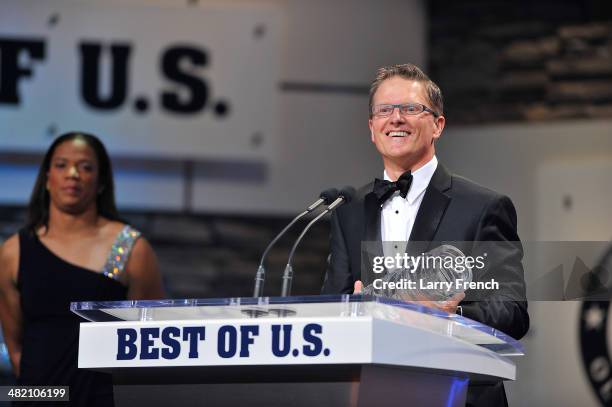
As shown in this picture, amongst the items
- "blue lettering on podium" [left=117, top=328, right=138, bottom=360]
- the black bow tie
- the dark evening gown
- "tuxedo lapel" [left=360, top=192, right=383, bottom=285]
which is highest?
the black bow tie

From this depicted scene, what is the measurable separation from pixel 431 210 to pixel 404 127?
0.22m

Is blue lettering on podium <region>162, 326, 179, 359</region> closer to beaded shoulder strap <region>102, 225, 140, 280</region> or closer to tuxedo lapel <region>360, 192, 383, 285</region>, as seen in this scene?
tuxedo lapel <region>360, 192, 383, 285</region>

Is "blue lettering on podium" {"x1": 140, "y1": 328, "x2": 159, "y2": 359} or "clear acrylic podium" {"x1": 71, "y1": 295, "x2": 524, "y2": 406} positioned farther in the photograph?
"blue lettering on podium" {"x1": 140, "y1": 328, "x2": 159, "y2": 359}

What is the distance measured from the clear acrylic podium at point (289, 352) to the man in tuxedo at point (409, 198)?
1.50ft

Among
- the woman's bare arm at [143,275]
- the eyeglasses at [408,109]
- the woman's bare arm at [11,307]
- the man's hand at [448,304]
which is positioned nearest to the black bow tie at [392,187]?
the eyeglasses at [408,109]

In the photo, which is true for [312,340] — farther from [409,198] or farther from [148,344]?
[409,198]

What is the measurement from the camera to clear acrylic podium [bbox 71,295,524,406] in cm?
182

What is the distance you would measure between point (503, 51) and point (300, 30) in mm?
978

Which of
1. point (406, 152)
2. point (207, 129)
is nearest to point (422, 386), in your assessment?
point (406, 152)

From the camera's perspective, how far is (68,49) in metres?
4.76

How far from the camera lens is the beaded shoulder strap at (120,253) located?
335 cm

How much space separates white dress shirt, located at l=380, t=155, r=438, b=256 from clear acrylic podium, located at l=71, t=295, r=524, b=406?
1.76ft

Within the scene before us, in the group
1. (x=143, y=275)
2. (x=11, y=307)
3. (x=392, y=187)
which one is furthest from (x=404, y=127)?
(x=11, y=307)

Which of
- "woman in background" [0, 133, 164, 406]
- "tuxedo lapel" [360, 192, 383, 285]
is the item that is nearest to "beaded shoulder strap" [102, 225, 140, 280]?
"woman in background" [0, 133, 164, 406]
